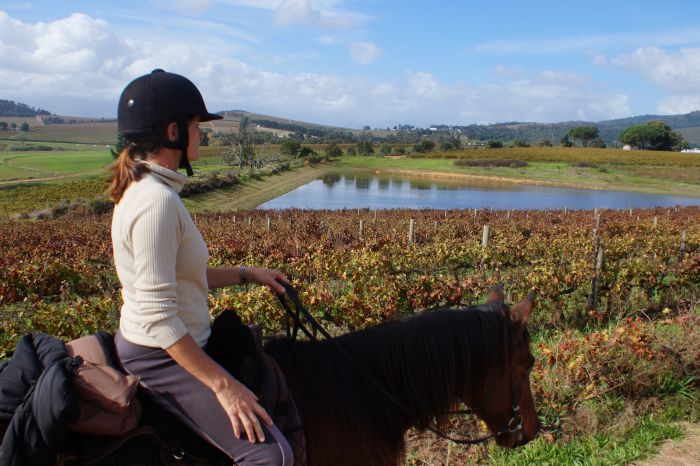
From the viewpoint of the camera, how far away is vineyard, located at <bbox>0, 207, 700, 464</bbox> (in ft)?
16.1

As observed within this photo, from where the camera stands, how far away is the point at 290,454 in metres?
1.95

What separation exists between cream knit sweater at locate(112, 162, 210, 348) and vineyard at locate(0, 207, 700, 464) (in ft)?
4.48

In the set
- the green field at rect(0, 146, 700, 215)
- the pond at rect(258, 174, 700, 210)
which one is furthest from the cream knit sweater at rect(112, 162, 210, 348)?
the pond at rect(258, 174, 700, 210)

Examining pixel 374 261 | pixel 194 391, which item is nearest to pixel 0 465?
pixel 194 391

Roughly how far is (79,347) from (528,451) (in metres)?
3.35

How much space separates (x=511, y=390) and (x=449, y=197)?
54.0 metres

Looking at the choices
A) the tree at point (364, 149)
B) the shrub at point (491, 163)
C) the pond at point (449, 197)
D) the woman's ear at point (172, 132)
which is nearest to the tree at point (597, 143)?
the shrub at point (491, 163)

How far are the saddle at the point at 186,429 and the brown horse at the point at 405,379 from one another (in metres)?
0.20

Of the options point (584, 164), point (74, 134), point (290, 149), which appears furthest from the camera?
point (74, 134)

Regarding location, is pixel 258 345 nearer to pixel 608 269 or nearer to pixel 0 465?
pixel 0 465

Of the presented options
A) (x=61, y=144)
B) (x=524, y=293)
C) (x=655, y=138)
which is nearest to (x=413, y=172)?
(x=655, y=138)

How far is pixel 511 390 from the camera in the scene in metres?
2.62

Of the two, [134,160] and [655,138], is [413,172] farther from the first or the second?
[134,160]

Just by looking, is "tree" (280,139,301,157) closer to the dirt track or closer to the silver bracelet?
the dirt track
